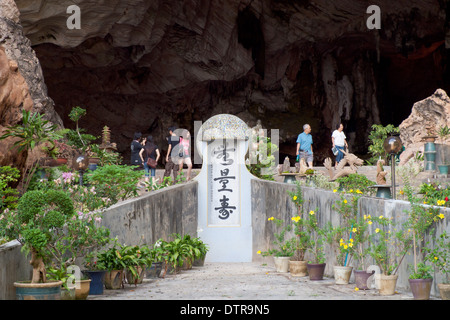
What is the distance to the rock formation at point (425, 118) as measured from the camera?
63.7 ft

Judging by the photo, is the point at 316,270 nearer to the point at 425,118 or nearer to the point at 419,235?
the point at 419,235

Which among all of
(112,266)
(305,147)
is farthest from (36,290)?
(305,147)

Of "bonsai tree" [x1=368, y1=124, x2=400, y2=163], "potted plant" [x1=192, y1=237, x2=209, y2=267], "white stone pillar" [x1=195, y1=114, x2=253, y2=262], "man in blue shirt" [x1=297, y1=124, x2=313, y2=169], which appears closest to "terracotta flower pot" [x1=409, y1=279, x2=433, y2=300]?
"potted plant" [x1=192, y1=237, x2=209, y2=267]

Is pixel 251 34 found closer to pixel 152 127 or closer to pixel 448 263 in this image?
pixel 152 127

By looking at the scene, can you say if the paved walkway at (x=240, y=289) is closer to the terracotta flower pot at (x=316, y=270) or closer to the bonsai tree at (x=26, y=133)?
the terracotta flower pot at (x=316, y=270)

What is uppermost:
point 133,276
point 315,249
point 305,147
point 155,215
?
point 305,147

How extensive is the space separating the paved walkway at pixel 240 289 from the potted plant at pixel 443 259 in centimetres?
23

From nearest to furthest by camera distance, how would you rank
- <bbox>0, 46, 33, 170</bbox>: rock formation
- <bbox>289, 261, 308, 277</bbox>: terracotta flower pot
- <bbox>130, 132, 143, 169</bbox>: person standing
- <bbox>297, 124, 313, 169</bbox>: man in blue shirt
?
1. <bbox>289, 261, 308, 277</bbox>: terracotta flower pot
2. <bbox>0, 46, 33, 170</bbox>: rock formation
3. <bbox>130, 132, 143, 169</bbox>: person standing
4. <bbox>297, 124, 313, 169</bbox>: man in blue shirt

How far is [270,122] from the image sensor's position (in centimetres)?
2866

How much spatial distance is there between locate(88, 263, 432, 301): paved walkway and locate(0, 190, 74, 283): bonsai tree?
0.99m

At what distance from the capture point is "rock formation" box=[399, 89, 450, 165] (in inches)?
764

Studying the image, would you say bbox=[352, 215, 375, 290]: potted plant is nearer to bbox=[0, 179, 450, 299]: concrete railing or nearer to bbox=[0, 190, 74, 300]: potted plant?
bbox=[0, 179, 450, 299]: concrete railing

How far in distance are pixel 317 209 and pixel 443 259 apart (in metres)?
3.41

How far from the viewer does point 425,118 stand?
65.5 ft
